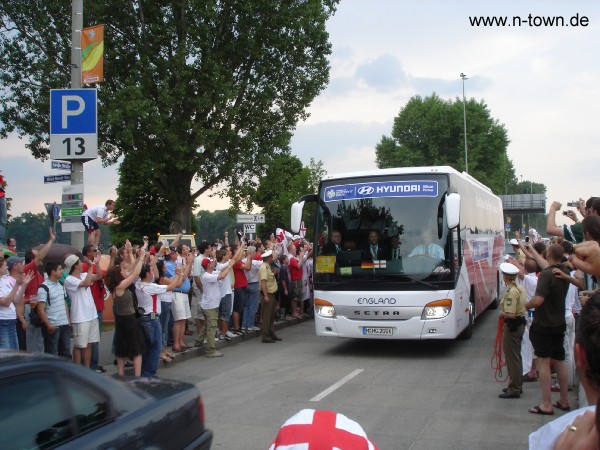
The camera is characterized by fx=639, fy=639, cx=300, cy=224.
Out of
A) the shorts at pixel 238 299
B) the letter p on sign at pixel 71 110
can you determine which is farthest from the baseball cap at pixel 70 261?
the shorts at pixel 238 299

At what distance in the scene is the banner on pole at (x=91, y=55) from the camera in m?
12.0

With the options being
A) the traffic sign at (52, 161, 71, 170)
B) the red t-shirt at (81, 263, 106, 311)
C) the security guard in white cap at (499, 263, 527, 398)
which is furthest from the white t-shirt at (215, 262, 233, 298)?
the security guard in white cap at (499, 263, 527, 398)

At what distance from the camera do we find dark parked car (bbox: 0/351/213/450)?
3.25 meters

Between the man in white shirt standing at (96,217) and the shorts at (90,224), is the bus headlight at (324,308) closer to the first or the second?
the man in white shirt standing at (96,217)

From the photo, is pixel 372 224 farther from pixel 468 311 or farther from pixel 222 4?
pixel 222 4

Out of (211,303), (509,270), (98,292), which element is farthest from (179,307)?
(509,270)

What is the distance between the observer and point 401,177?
1191 cm

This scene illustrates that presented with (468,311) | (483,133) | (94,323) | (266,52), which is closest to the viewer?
(94,323)

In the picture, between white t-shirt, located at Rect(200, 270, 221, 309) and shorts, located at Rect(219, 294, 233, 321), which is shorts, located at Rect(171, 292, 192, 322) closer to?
white t-shirt, located at Rect(200, 270, 221, 309)

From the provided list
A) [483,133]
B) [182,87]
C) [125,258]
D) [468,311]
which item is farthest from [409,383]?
[483,133]

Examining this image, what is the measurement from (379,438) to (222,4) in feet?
83.5

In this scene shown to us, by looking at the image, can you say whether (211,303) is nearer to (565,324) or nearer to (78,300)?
(78,300)

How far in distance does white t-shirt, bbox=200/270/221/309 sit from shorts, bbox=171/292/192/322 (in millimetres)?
336

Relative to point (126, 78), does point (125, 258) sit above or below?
below
